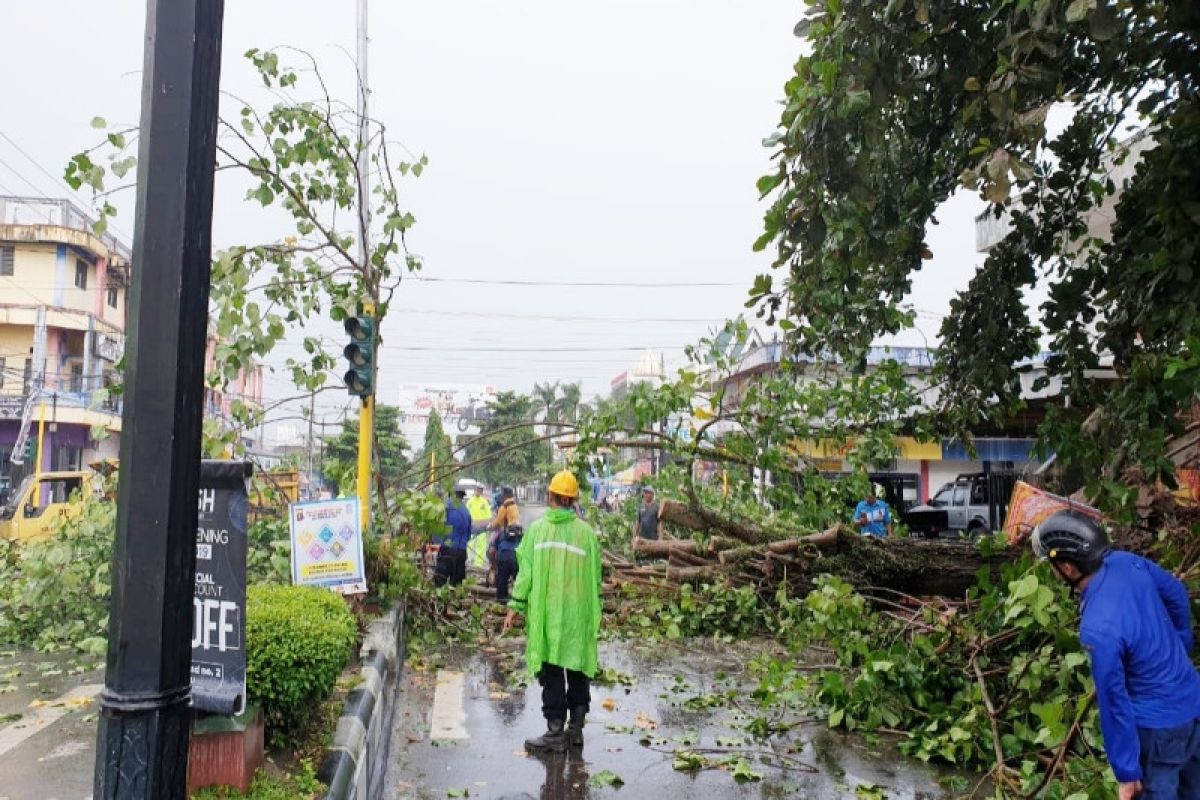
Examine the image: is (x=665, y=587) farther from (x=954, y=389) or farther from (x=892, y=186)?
(x=892, y=186)

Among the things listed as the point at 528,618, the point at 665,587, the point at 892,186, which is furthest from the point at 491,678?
the point at 892,186

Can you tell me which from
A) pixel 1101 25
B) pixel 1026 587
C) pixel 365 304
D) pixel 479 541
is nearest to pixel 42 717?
pixel 365 304

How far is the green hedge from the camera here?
4.69 meters

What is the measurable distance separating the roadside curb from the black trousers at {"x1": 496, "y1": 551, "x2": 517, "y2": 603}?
352cm

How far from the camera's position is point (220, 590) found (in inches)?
160

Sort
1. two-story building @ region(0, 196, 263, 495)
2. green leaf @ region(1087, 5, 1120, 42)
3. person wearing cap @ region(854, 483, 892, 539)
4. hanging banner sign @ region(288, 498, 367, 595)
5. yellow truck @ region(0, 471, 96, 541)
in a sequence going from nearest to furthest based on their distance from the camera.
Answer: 1. green leaf @ region(1087, 5, 1120, 42)
2. hanging banner sign @ region(288, 498, 367, 595)
3. person wearing cap @ region(854, 483, 892, 539)
4. yellow truck @ region(0, 471, 96, 541)
5. two-story building @ region(0, 196, 263, 495)

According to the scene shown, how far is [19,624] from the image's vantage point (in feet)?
31.0

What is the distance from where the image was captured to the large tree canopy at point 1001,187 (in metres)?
5.19

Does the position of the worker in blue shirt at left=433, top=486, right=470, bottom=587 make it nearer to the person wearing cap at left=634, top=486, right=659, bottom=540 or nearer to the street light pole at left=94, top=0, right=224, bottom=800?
the person wearing cap at left=634, top=486, right=659, bottom=540

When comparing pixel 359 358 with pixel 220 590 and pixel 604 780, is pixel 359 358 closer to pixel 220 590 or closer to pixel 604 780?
pixel 604 780

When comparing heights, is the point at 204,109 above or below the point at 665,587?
above

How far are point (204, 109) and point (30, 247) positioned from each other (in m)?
42.9

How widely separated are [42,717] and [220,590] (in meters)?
3.40

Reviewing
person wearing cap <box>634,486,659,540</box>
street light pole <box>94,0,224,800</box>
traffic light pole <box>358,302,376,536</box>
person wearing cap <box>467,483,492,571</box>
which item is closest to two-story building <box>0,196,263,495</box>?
person wearing cap <box>467,483,492,571</box>
